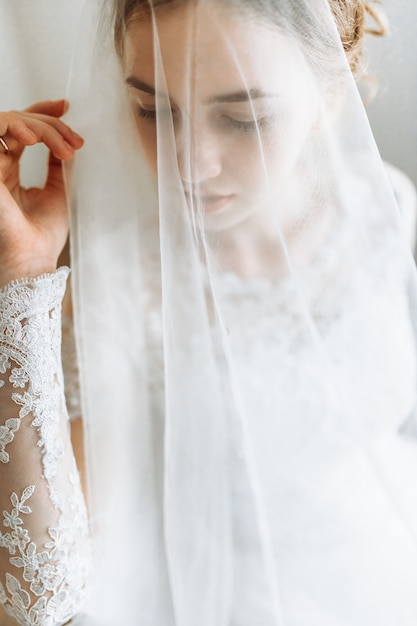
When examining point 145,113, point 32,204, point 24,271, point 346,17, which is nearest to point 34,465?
point 24,271

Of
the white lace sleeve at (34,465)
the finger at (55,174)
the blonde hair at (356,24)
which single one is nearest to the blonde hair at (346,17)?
the blonde hair at (356,24)

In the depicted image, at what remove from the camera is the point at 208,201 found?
2.71ft

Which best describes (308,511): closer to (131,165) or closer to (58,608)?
(58,608)

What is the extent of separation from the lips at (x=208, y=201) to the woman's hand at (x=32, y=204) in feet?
0.66

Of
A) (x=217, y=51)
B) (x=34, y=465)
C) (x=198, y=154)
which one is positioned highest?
(x=217, y=51)

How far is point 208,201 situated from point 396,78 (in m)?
0.35

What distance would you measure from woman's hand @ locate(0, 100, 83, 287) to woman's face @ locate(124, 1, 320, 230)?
132 mm

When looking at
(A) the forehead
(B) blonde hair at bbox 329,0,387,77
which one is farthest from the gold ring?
(B) blonde hair at bbox 329,0,387,77

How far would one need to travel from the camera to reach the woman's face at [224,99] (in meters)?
0.73

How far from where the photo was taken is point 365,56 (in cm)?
92

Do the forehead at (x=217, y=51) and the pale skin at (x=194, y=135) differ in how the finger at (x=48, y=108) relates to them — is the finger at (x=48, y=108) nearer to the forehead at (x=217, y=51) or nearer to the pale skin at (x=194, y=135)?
the pale skin at (x=194, y=135)

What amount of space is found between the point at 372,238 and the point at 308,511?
0.43 m

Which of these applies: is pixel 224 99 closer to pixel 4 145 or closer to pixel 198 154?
pixel 198 154

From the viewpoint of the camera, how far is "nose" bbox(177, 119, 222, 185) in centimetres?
78
